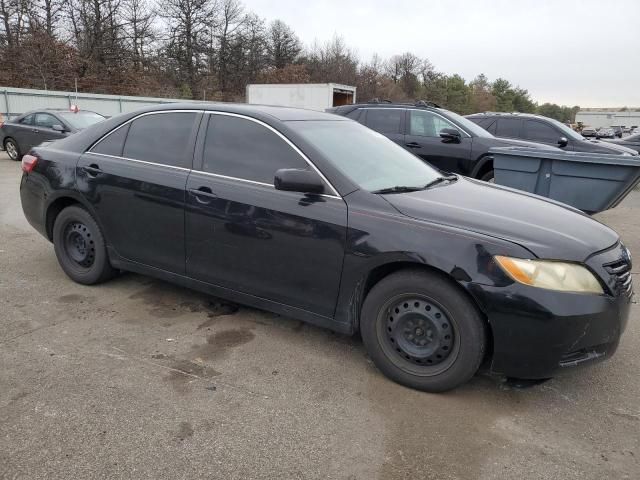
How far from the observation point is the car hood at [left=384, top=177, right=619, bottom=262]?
2.71 m

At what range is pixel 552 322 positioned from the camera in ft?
8.44

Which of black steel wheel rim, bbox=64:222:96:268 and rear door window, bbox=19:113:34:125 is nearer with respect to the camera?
black steel wheel rim, bbox=64:222:96:268

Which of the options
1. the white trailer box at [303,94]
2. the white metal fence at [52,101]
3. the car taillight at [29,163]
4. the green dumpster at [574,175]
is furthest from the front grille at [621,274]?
the white metal fence at [52,101]

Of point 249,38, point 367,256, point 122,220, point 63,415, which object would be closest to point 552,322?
point 367,256

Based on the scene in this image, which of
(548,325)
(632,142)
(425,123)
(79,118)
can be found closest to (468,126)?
(425,123)

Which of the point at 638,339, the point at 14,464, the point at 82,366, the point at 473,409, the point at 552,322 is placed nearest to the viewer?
the point at 14,464

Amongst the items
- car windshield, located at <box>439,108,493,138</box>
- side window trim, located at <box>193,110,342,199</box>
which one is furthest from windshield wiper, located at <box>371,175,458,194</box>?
car windshield, located at <box>439,108,493,138</box>

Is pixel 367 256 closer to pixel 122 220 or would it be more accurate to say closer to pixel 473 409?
pixel 473 409

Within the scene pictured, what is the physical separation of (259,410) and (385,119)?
6977mm

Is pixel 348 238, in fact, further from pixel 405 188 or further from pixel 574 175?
pixel 574 175

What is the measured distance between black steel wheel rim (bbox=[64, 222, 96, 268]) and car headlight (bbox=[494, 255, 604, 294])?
3.38 metres

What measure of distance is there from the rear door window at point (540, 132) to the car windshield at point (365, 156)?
6407mm

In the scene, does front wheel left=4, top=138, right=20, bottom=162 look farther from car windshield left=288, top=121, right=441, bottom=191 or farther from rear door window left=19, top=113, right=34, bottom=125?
car windshield left=288, top=121, right=441, bottom=191

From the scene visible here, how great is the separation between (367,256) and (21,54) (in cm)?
3265
